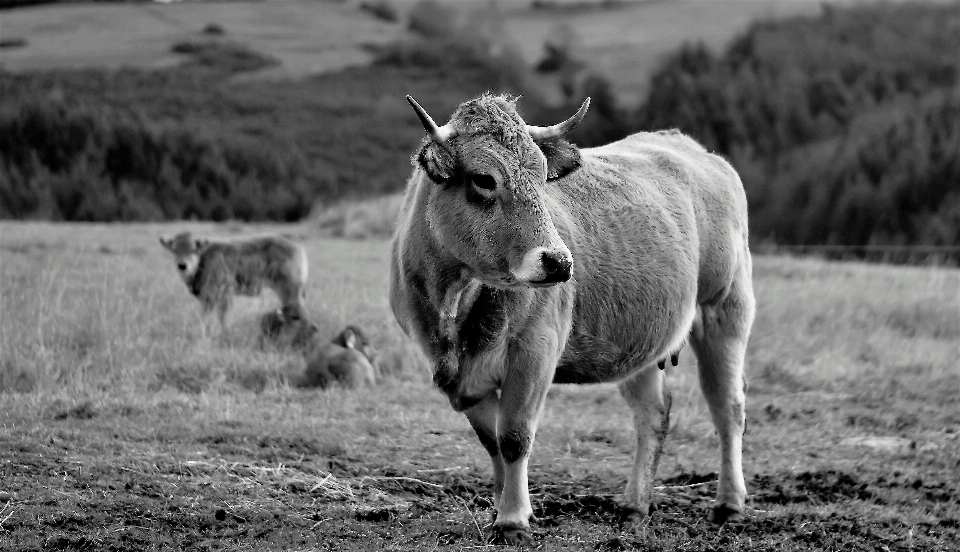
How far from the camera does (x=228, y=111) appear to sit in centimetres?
3544

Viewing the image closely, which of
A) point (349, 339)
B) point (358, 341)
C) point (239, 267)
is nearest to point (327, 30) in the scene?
point (239, 267)

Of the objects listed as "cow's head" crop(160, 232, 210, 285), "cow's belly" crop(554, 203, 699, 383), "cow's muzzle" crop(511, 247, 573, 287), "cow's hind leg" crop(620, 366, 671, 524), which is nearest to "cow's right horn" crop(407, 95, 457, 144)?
"cow's muzzle" crop(511, 247, 573, 287)

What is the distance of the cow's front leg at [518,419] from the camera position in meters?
5.37

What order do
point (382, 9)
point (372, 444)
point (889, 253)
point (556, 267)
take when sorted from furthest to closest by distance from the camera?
1. point (382, 9)
2. point (889, 253)
3. point (372, 444)
4. point (556, 267)

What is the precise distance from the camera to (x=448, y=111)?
33906 millimetres

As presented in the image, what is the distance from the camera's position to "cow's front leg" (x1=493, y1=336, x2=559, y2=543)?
17.6 ft

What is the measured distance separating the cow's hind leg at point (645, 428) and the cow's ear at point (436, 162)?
2.21 metres

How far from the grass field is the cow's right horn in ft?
7.19

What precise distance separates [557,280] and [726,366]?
2419mm

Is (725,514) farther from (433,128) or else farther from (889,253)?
(889,253)

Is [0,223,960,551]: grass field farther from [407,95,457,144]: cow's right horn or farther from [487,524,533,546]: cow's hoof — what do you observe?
[407,95,457,144]: cow's right horn

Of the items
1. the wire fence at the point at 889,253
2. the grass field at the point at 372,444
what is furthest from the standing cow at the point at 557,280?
the wire fence at the point at 889,253

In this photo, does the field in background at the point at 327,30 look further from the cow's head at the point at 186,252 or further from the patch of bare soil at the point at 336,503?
the patch of bare soil at the point at 336,503

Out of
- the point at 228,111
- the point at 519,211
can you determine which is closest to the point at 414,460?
the point at 519,211
